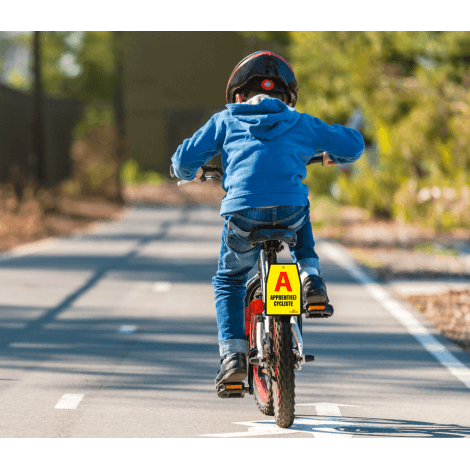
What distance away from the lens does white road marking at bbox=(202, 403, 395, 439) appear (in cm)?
519

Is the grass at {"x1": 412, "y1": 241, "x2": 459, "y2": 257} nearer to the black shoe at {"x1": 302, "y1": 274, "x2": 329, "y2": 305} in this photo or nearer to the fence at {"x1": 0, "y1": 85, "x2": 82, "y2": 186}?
the fence at {"x1": 0, "y1": 85, "x2": 82, "y2": 186}

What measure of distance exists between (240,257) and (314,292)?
1.48 ft

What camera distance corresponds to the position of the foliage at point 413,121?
738 inches

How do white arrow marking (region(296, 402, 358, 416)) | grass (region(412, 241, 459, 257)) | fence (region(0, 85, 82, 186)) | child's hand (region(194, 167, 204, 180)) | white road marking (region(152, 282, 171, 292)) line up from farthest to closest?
fence (region(0, 85, 82, 186)) → grass (region(412, 241, 459, 257)) → white road marking (region(152, 282, 171, 292)) → white arrow marking (region(296, 402, 358, 416)) → child's hand (region(194, 167, 204, 180))

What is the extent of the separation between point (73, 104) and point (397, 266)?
69.7 ft

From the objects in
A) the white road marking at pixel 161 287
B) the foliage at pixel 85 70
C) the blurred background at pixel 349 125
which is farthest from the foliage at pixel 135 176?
the white road marking at pixel 161 287

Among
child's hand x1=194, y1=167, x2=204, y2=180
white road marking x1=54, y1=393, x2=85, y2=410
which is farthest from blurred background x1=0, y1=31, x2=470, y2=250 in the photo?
child's hand x1=194, y1=167, x2=204, y2=180

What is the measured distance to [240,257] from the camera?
17.3ft

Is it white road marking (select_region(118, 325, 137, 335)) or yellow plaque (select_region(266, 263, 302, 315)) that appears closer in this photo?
yellow plaque (select_region(266, 263, 302, 315))

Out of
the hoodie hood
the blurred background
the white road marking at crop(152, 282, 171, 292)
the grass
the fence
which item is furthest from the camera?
the fence

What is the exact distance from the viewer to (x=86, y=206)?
3003 cm

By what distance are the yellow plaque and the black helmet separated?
1004 millimetres

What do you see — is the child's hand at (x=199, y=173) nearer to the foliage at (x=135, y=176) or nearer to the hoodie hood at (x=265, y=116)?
the hoodie hood at (x=265, y=116)
